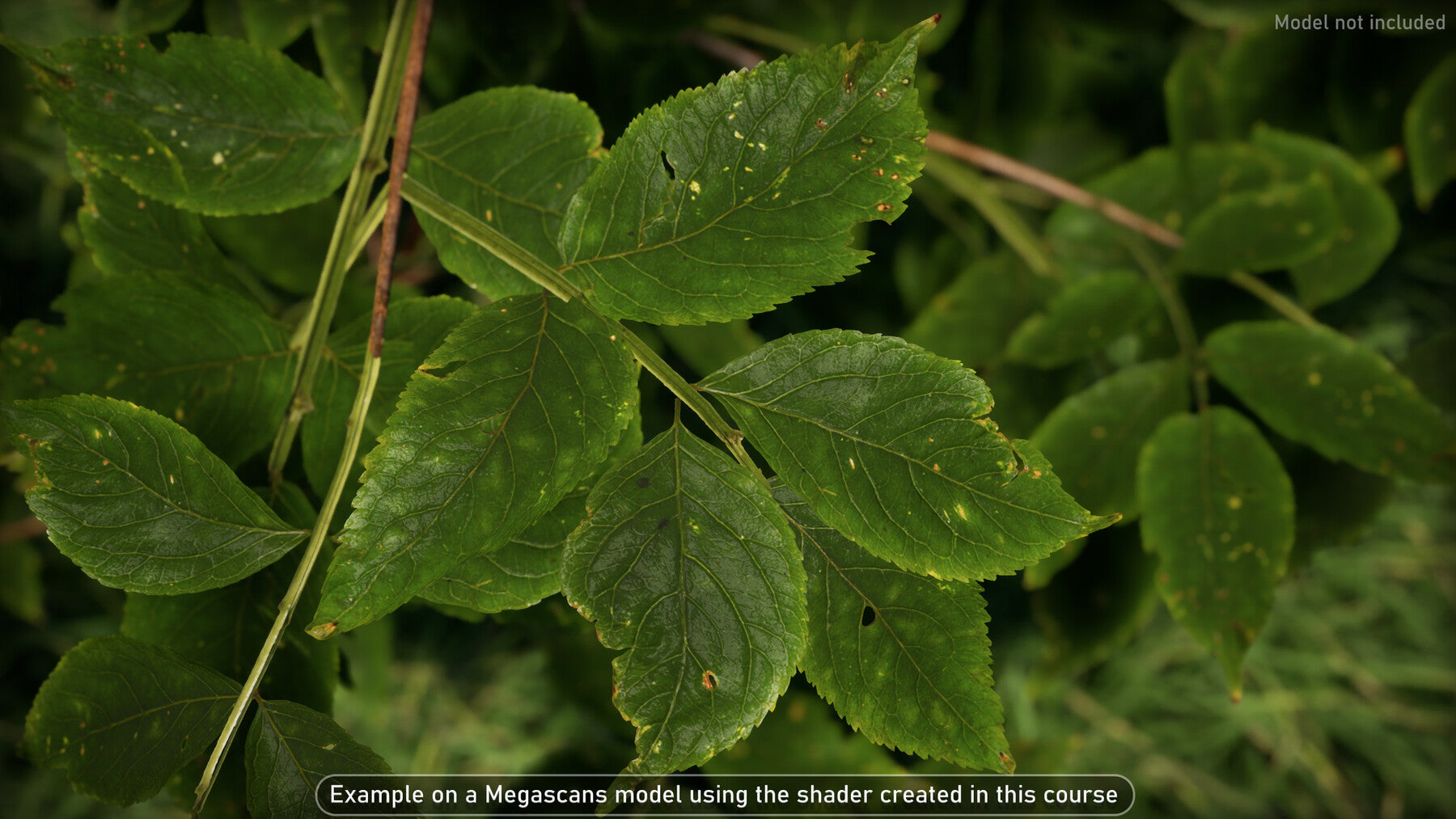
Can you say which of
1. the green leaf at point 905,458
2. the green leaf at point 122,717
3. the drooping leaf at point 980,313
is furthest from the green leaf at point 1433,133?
the green leaf at point 122,717

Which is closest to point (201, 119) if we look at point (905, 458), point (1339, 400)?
point (905, 458)

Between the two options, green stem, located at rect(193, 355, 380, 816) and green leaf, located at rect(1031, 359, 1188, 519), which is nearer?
green stem, located at rect(193, 355, 380, 816)

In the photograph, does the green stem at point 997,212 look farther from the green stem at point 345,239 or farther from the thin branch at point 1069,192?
the green stem at point 345,239

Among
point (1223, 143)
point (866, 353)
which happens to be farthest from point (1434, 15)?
point (866, 353)

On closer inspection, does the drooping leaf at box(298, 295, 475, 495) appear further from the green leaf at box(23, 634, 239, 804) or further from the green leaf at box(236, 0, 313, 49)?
the green leaf at box(236, 0, 313, 49)

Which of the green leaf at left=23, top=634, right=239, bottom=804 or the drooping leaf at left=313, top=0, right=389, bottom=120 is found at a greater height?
the drooping leaf at left=313, top=0, right=389, bottom=120

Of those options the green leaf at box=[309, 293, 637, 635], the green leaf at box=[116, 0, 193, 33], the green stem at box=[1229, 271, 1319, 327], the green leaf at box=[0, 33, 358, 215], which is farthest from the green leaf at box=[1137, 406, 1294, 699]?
the green leaf at box=[116, 0, 193, 33]
